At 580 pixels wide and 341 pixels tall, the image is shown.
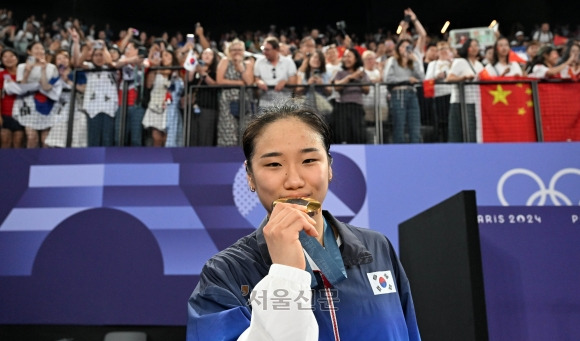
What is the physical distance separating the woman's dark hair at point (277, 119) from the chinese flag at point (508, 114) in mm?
4943

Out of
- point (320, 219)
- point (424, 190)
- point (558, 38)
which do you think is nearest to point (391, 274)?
point (320, 219)

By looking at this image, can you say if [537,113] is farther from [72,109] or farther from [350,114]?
[72,109]

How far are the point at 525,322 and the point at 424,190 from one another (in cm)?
170

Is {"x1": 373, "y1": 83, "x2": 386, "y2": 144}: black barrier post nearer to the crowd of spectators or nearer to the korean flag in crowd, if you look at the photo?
the crowd of spectators

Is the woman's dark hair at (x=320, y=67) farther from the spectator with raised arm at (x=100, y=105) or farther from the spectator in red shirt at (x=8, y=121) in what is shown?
the spectator in red shirt at (x=8, y=121)

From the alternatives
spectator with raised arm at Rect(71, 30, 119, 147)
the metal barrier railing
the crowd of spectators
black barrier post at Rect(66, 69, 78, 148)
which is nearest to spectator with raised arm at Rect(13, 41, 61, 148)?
the crowd of spectators

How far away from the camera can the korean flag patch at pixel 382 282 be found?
150 cm

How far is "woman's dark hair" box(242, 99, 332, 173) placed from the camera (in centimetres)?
153

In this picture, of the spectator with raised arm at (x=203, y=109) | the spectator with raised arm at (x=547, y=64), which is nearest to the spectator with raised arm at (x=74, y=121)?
the spectator with raised arm at (x=203, y=109)

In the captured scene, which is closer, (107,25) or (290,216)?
(290,216)

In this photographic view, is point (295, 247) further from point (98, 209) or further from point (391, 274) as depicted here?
point (98, 209)

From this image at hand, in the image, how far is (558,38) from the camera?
39.4ft

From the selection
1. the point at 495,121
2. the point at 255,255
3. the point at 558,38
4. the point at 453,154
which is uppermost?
the point at 558,38

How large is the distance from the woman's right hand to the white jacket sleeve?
0.02m
